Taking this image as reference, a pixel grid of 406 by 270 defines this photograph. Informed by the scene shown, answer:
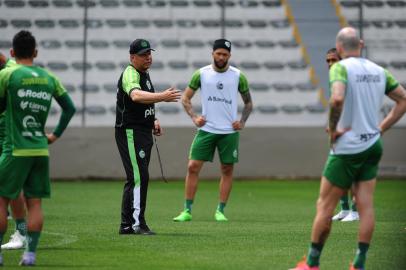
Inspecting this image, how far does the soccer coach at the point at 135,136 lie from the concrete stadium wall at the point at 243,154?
10.6m

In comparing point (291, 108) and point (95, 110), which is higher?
point (291, 108)

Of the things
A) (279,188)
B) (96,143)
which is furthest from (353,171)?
(96,143)

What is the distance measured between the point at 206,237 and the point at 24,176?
292 cm

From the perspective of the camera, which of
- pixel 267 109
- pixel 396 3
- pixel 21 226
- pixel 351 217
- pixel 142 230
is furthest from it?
pixel 396 3

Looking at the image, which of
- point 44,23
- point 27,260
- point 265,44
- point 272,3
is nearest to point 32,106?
point 27,260

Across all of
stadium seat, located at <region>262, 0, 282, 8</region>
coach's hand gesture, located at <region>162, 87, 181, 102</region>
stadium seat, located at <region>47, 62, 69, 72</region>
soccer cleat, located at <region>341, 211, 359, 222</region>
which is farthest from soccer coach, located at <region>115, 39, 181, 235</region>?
stadium seat, located at <region>262, 0, 282, 8</region>

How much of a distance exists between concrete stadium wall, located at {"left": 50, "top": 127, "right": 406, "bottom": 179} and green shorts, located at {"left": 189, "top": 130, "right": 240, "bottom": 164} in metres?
8.34

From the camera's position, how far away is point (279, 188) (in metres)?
20.5

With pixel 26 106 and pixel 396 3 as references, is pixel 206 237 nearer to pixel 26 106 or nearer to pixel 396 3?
pixel 26 106

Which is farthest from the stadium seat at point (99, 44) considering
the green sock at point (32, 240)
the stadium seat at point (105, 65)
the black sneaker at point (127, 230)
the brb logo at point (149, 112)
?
the green sock at point (32, 240)

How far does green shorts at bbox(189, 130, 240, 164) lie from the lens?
13.4 metres

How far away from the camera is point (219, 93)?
13570 mm


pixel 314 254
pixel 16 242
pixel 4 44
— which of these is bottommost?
pixel 16 242

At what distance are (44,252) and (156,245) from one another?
1.15 m
